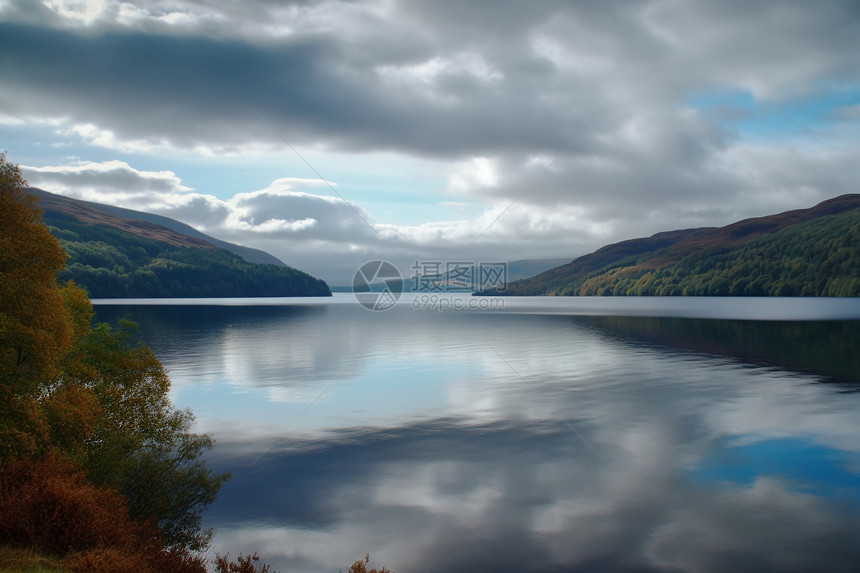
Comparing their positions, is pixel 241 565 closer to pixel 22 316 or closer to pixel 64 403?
pixel 64 403

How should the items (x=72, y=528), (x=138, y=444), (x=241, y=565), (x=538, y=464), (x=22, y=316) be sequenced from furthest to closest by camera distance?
(x=538, y=464) → (x=138, y=444) → (x=22, y=316) → (x=241, y=565) → (x=72, y=528)

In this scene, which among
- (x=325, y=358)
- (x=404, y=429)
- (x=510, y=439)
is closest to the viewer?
(x=510, y=439)

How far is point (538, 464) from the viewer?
3238 centimetres

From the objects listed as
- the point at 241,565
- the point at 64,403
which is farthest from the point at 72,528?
the point at 64,403

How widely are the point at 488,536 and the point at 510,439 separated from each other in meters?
15.8

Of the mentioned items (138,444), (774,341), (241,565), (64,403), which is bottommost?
(241,565)

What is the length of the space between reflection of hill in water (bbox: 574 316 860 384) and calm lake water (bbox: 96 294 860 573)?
167 centimetres

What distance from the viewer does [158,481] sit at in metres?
25.0

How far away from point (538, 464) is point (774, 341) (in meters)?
93.6

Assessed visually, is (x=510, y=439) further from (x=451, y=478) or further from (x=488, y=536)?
(x=488, y=536)

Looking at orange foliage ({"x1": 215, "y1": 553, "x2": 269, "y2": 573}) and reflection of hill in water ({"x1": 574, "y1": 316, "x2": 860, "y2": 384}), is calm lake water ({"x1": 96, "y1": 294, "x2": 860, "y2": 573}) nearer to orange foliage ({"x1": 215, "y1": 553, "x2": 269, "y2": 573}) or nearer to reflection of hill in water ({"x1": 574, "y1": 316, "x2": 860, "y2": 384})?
orange foliage ({"x1": 215, "y1": 553, "x2": 269, "y2": 573})

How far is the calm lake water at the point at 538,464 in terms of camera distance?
2192 centimetres

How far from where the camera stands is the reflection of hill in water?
74.9 m

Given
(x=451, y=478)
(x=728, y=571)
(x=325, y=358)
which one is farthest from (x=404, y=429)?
(x=325, y=358)
